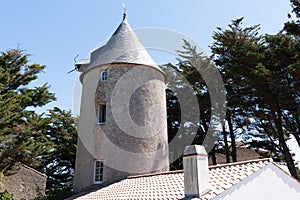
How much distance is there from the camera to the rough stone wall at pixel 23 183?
21.7m

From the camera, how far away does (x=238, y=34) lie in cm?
2509

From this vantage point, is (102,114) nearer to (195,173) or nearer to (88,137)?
(88,137)

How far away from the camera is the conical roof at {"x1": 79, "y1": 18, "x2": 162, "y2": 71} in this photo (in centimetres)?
1886

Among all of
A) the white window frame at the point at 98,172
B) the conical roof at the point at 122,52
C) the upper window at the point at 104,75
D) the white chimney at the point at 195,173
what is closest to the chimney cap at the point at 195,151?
the white chimney at the point at 195,173

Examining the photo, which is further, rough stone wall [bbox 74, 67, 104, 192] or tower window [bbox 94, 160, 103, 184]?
rough stone wall [bbox 74, 67, 104, 192]

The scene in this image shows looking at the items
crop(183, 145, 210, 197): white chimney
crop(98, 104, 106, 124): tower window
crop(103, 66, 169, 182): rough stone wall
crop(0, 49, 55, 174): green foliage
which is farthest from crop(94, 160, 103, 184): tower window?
crop(183, 145, 210, 197): white chimney

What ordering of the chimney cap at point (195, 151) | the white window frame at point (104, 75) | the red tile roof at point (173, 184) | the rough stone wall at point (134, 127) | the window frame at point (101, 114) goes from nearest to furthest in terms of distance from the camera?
the chimney cap at point (195, 151), the red tile roof at point (173, 184), the rough stone wall at point (134, 127), the window frame at point (101, 114), the white window frame at point (104, 75)

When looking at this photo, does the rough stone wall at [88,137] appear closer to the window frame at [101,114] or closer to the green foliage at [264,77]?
the window frame at [101,114]

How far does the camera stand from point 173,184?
11.5 meters

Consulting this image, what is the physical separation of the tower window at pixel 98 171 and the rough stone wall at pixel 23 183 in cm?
695

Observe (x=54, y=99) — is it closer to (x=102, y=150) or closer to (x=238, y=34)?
(x=102, y=150)

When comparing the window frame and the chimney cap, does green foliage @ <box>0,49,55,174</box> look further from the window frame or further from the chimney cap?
the chimney cap

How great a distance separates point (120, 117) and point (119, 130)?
785 millimetres

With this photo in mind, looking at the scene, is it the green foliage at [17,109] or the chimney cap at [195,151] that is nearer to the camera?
the chimney cap at [195,151]
